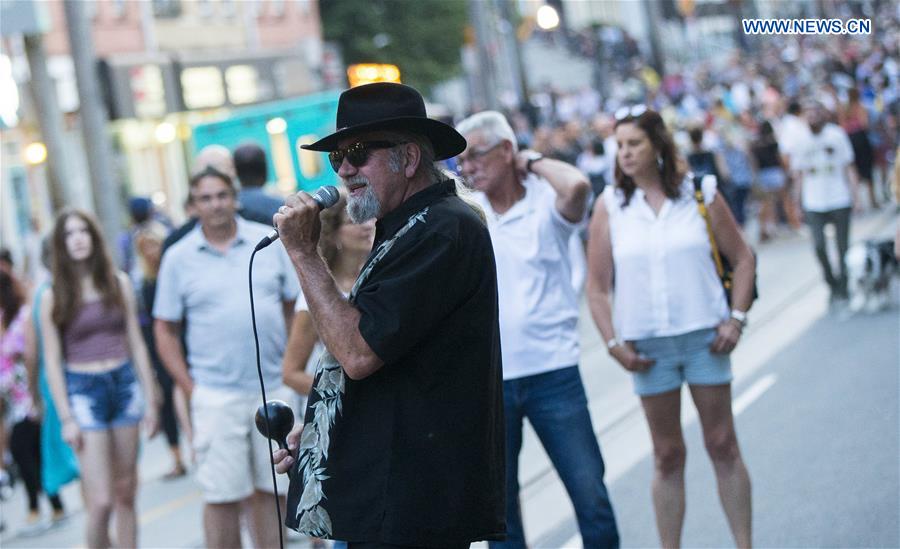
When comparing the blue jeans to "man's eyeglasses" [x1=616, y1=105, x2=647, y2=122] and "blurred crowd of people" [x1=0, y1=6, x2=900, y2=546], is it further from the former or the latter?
"man's eyeglasses" [x1=616, y1=105, x2=647, y2=122]

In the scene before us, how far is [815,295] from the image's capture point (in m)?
14.8

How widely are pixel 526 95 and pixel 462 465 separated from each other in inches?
1523

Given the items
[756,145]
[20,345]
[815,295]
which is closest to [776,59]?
[756,145]

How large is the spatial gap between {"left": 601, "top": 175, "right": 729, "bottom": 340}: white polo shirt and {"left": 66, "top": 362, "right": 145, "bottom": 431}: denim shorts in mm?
2735

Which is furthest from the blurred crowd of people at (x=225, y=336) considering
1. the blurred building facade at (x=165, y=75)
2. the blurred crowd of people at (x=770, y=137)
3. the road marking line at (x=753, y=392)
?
the blurred building facade at (x=165, y=75)

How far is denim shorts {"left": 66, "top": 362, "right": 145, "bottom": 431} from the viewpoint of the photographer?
24.2 feet

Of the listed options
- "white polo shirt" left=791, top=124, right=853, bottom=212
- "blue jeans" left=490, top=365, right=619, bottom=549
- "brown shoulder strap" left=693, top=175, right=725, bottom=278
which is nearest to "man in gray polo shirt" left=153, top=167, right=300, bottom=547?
"blue jeans" left=490, top=365, right=619, bottom=549

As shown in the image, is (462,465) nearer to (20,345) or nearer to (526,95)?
(20,345)

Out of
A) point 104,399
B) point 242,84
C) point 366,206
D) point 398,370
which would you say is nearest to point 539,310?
point 366,206

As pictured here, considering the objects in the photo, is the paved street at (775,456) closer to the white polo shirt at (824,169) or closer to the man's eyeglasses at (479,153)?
the white polo shirt at (824,169)

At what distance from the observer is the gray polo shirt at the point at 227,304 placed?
6.47 meters

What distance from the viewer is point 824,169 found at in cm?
1373

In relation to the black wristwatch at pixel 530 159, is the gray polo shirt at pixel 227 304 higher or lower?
lower

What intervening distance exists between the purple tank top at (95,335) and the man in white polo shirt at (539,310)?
2.48 m
